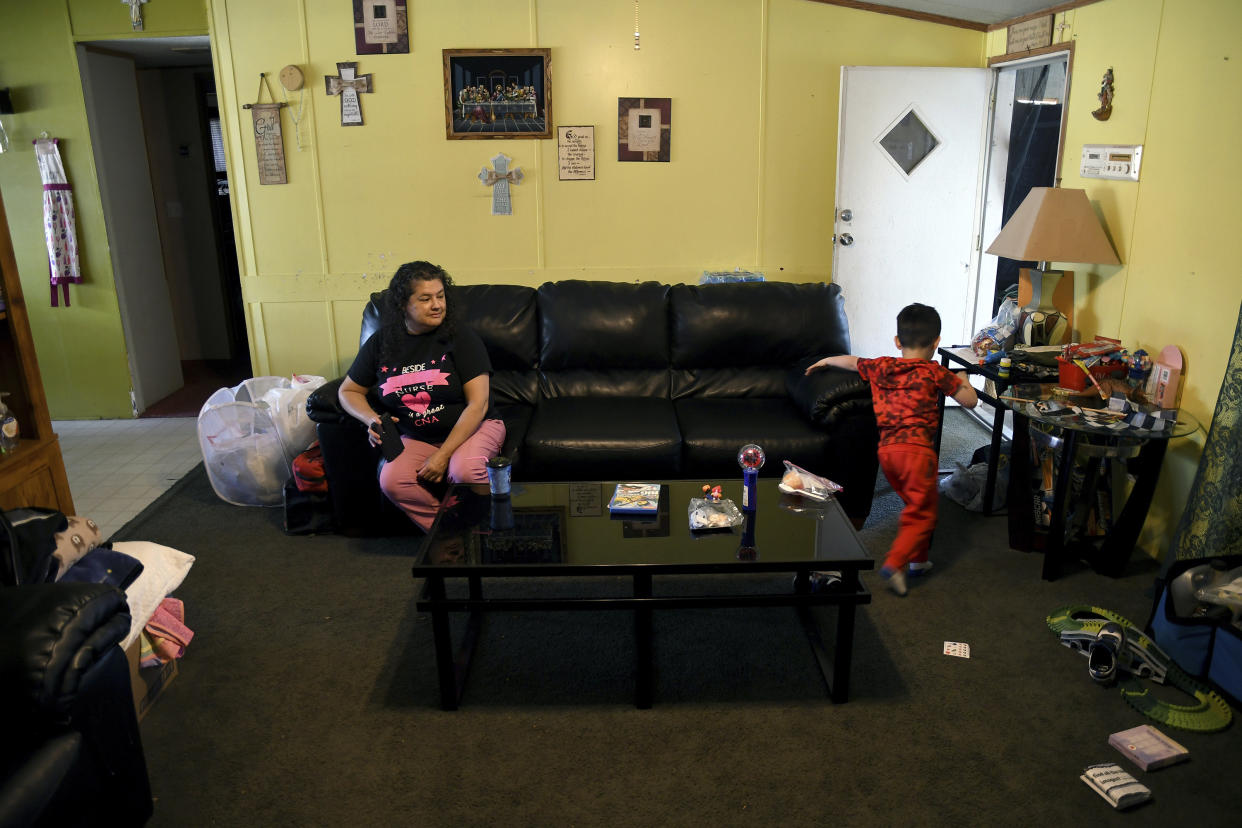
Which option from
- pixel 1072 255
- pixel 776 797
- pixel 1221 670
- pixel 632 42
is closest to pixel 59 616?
pixel 776 797

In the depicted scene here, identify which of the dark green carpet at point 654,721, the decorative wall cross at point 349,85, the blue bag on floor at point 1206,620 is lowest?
the dark green carpet at point 654,721

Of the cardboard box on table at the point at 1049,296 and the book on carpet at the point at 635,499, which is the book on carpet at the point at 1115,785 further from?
the cardboard box on table at the point at 1049,296

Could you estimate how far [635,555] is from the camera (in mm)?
2330

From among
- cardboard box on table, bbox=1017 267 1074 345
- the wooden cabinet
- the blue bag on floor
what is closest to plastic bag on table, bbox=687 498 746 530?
the blue bag on floor

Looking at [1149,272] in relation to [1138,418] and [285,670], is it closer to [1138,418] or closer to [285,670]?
[1138,418]

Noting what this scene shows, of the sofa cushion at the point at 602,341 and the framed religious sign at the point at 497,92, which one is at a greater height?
the framed religious sign at the point at 497,92

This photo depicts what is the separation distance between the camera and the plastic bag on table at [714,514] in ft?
8.12

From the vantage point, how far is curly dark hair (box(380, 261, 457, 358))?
3066 mm

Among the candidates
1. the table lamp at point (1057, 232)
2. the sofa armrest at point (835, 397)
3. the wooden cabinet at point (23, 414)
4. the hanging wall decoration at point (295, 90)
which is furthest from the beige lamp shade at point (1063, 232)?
the hanging wall decoration at point (295, 90)

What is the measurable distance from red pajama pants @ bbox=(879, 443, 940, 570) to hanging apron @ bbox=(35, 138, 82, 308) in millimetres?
4249

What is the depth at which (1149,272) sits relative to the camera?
321 centimetres

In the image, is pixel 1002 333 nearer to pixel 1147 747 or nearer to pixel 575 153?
pixel 1147 747

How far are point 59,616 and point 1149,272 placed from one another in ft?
11.1

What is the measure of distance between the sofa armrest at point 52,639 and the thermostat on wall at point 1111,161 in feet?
11.2
